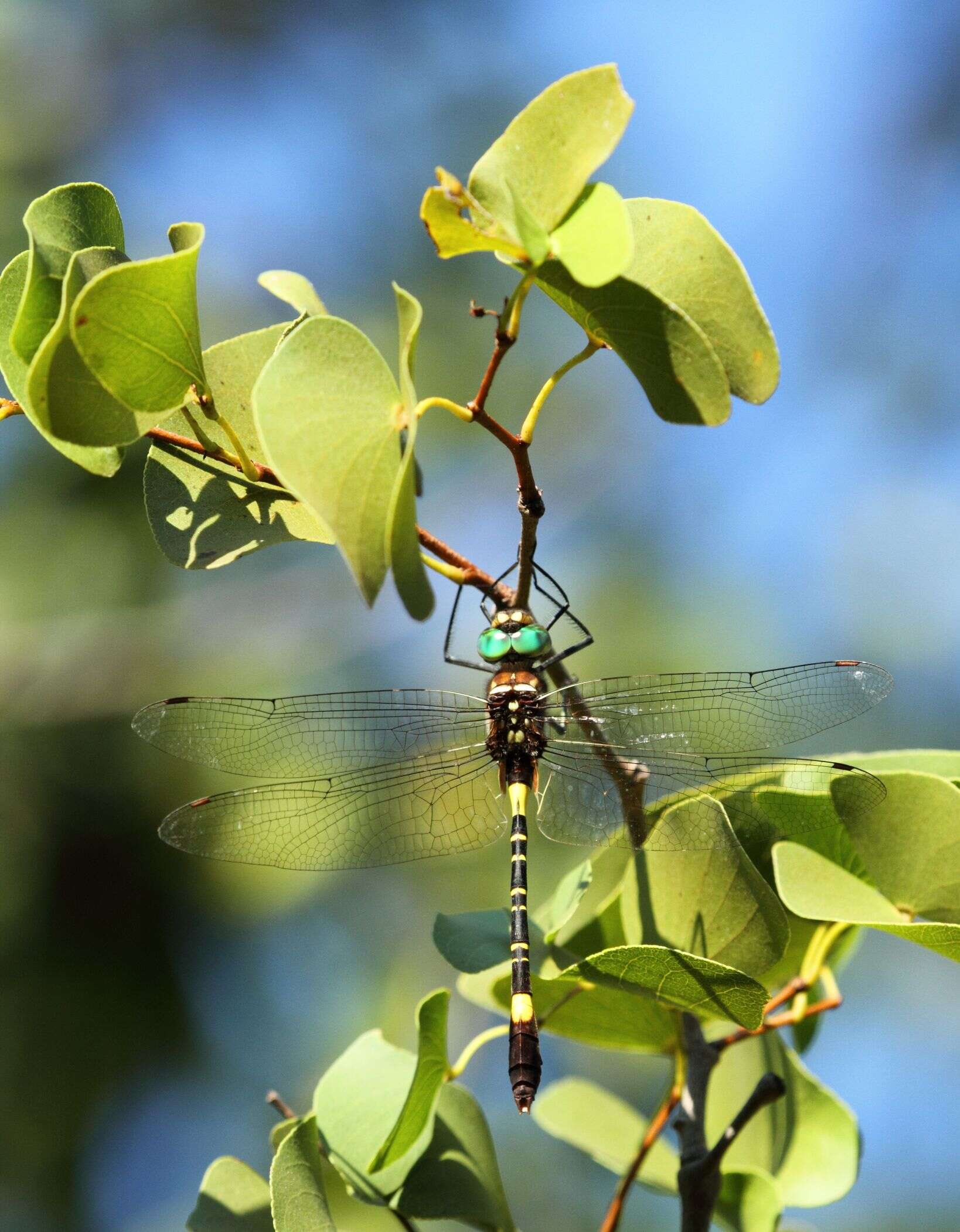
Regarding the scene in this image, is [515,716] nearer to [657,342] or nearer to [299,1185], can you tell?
[299,1185]

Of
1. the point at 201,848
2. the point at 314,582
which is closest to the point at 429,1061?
the point at 201,848

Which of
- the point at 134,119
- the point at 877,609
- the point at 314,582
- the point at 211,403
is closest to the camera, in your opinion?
the point at 211,403

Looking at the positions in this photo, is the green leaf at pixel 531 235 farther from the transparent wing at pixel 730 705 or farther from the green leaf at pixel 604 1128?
the green leaf at pixel 604 1128

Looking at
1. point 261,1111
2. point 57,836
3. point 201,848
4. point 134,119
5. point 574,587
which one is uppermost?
point 134,119

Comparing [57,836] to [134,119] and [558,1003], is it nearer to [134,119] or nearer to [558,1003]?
[558,1003]

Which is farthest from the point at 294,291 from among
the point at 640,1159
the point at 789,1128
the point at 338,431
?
the point at 789,1128

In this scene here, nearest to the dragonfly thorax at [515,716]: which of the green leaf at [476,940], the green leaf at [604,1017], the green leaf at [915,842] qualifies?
the green leaf at [476,940]
